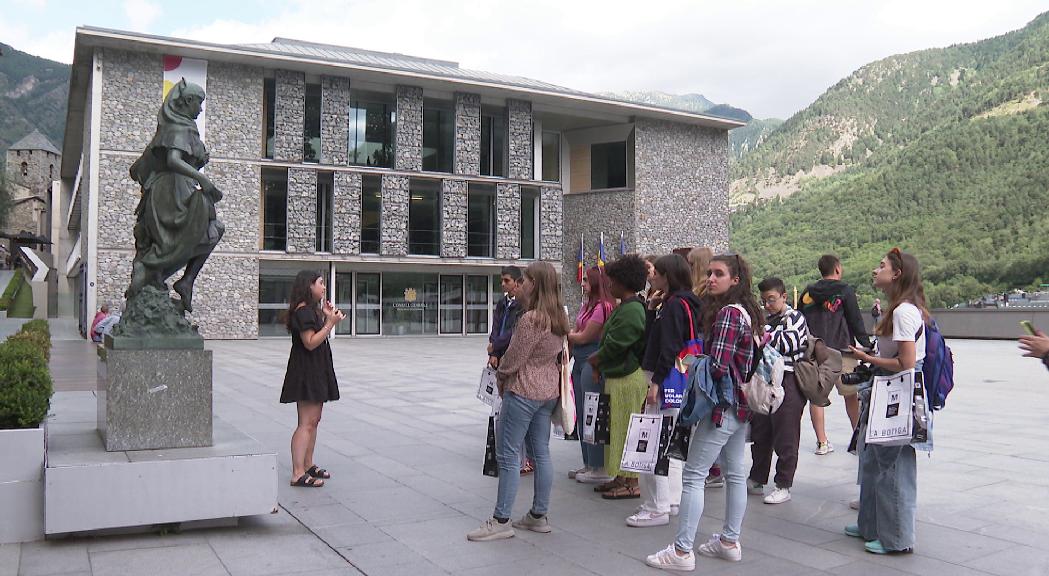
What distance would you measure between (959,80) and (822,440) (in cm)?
13011

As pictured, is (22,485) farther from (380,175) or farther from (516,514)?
(380,175)

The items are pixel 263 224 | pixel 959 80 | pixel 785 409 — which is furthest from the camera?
pixel 959 80

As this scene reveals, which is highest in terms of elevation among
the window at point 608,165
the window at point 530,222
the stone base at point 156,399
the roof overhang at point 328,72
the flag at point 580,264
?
the roof overhang at point 328,72

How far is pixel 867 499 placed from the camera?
511cm

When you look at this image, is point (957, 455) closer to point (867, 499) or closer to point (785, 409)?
point (785, 409)

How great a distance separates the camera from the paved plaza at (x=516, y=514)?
15.1 feet

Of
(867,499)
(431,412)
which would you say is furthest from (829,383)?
(431,412)

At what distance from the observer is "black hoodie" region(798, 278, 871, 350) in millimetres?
7273

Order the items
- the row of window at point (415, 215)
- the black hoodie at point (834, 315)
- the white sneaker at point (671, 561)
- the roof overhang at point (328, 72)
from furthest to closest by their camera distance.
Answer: the row of window at point (415, 215)
the roof overhang at point (328, 72)
the black hoodie at point (834, 315)
the white sneaker at point (671, 561)

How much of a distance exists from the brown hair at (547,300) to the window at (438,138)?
101 ft

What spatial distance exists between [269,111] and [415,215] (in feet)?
23.5

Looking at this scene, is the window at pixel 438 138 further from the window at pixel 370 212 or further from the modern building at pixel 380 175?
the window at pixel 370 212

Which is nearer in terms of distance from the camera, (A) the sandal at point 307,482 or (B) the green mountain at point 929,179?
(A) the sandal at point 307,482

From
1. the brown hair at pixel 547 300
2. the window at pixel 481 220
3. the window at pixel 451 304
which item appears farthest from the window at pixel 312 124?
the brown hair at pixel 547 300
